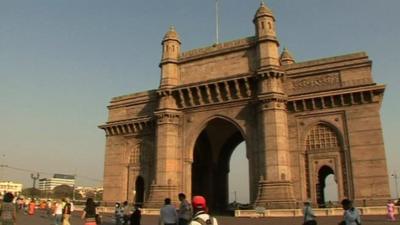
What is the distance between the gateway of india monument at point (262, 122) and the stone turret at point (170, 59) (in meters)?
0.09

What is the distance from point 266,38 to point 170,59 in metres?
8.65

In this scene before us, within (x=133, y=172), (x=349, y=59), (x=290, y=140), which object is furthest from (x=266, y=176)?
(x=133, y=172)

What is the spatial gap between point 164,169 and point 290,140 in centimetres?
1007

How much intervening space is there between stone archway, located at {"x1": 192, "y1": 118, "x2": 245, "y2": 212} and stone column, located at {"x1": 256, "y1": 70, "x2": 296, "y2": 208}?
9167 mm

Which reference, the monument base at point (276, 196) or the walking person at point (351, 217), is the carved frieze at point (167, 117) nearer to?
the monument base at point (276, 196)

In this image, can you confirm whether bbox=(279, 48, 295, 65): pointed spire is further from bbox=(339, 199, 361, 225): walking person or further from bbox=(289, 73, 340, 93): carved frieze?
bbox=(339, 199, 361, 225): walking person

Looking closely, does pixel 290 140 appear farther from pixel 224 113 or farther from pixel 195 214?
pixel 195 214

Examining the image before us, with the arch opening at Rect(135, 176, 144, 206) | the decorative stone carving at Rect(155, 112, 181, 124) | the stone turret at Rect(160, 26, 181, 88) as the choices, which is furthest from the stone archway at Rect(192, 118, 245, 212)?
the stone turret at Rect(160, 26, 181, 88)

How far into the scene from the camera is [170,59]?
114 feet

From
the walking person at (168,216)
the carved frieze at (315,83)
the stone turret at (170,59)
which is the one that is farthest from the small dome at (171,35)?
the walking person at (168,216)

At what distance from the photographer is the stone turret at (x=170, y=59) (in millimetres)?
34312

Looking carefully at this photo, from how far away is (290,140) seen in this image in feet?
97.7

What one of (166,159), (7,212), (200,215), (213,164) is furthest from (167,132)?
(200,215)

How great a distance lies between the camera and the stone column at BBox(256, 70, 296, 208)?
89.8 ft
